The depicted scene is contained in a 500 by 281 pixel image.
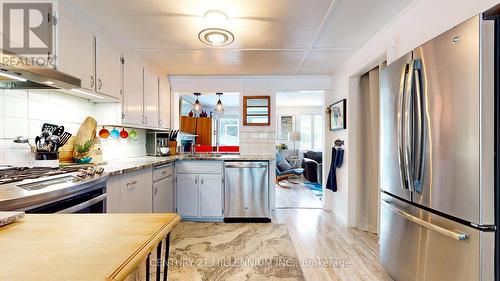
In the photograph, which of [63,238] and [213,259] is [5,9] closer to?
[63,238]

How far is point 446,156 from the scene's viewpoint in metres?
1.25

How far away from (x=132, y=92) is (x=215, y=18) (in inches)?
53.8

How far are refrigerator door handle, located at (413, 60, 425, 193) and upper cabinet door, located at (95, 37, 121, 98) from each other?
2.47 metres

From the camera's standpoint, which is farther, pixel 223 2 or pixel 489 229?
pixel 223 2

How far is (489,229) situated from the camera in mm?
1087

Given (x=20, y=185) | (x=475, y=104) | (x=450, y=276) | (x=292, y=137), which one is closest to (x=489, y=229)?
(x=450, y=276)

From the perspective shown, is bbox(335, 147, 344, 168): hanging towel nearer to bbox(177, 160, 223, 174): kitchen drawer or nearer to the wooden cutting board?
bbox(177, 160, 223, 174): kitchen drawer

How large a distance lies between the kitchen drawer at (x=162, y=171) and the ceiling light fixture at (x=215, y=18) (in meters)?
1.65

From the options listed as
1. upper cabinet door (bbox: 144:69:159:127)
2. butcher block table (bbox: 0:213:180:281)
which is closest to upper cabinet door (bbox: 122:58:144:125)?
upper cabinet door (bbox: 144:69:159:127)

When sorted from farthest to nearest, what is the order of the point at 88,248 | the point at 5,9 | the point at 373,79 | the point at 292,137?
the point at 292,137
the point at 373,79
the point at 5,9
the point at 88,248

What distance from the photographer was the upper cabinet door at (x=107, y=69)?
2123 mm

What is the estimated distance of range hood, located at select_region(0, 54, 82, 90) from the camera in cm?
125

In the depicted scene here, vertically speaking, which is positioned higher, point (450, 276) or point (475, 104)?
point (475, 104)

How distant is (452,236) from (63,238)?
1649 millimetres
